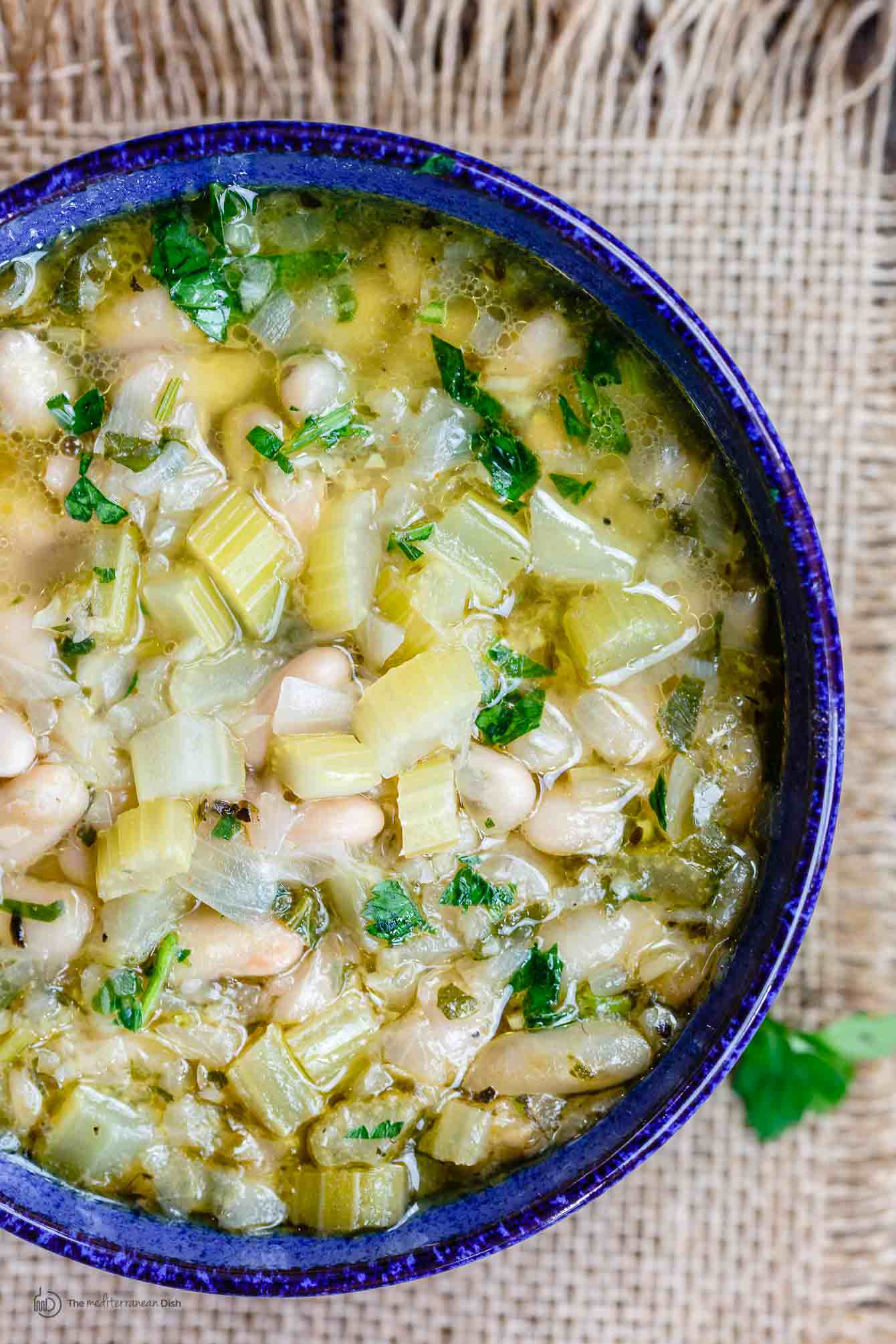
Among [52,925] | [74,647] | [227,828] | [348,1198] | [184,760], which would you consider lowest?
[348,1198]

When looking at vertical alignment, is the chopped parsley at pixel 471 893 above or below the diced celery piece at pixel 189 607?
below

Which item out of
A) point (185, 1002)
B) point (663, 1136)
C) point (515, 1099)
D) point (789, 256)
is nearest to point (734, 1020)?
point (663, 1136)

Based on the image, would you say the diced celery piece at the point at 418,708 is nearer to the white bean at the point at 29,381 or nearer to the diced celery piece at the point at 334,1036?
the diced celery piece at the point at 334,1036

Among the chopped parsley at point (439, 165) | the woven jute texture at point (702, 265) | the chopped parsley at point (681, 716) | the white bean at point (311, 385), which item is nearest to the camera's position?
the chopped parsley at point (439, 165)

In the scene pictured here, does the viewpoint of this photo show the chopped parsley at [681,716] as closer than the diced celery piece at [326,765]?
No

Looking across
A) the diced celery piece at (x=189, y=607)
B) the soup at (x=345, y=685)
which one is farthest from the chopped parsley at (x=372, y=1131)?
the diced celery piece at (x=189, y=607)

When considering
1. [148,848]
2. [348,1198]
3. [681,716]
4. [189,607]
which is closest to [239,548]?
[189,607]

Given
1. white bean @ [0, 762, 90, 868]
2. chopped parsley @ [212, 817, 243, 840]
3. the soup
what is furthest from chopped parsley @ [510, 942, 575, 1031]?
white bean @ [0, 762, 90, 868]

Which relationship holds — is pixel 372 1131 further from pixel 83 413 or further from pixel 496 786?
pixel 83 413
